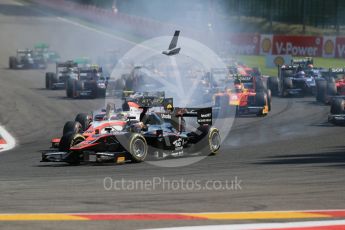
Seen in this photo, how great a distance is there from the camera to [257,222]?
29.3 ft

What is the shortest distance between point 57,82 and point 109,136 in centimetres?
2268

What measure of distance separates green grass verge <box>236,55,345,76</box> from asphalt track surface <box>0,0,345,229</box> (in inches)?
578

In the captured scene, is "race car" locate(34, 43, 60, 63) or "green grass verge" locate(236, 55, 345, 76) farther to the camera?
"race car" locate(34, 43, 60, 63)

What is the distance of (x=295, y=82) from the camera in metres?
36.2

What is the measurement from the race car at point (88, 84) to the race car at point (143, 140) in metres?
15.6

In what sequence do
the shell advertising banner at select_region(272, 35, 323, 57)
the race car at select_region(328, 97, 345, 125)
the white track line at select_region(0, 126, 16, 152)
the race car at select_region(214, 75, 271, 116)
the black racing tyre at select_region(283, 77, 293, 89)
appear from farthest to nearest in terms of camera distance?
the shell advertising banner at select_region(272, 35, 323, 57) < the black racing tyre at select_region(283, 77, 293, 89) < the race car at select_region(214, 75, 271, 116) < the race car at select_region(328, 97, 345, 125) < the white track line at select_region(0, 126, 16, 152)

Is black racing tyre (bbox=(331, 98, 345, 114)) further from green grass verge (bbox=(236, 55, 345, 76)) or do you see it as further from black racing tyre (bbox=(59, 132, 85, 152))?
green grass verge (bbox=(236, 55, 345, 76))

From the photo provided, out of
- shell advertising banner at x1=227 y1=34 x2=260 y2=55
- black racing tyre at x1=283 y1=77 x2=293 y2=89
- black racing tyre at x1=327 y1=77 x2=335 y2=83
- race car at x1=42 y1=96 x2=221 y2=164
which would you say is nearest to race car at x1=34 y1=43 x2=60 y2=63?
shell advertising banner at x1=227 y1=34 x2=260 y2=55

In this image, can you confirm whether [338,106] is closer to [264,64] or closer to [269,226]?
[269,226]

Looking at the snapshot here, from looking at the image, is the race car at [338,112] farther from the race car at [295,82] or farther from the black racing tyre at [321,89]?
the race car at [295,82]

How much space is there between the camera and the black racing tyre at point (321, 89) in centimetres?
3216

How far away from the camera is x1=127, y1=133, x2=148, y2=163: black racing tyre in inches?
645

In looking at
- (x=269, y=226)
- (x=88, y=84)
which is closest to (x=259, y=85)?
(x=88, y=84)

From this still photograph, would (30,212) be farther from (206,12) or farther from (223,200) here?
(206,12)
